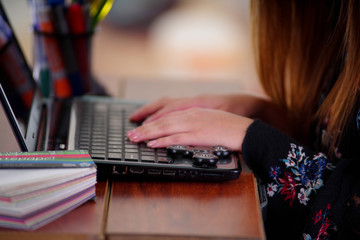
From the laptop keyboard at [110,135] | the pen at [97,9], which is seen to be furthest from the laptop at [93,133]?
the pen at [97,9]

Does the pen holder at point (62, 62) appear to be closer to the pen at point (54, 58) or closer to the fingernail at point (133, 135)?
the pen at point (54, 58)

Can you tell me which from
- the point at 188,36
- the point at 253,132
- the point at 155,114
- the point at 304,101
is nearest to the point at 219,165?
the point at 253,132

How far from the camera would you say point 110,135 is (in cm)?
95

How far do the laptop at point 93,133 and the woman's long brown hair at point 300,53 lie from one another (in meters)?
0.33

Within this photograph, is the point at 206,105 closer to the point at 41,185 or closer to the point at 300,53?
the point at 300,53

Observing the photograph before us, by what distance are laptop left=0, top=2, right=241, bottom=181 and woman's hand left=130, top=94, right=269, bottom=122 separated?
0.05 meters

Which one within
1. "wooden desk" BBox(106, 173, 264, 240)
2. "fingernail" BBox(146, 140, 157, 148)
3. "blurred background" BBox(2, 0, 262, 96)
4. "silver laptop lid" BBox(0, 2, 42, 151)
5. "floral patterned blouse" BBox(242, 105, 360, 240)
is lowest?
"blurred background" BBox(2, 0, 262, 96)

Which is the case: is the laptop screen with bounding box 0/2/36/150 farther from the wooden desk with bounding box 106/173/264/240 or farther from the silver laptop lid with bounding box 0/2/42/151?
the wooden desk with bounding box 106/173/264/240

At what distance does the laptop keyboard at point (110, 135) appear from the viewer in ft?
2.74

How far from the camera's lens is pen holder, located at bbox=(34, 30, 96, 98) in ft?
4.03

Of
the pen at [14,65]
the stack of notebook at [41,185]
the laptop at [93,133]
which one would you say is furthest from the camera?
the pen at [14,65]

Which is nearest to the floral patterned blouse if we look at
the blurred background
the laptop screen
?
the laptop screen

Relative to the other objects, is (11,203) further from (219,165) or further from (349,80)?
(349,80)

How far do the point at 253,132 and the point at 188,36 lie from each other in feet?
7.69
